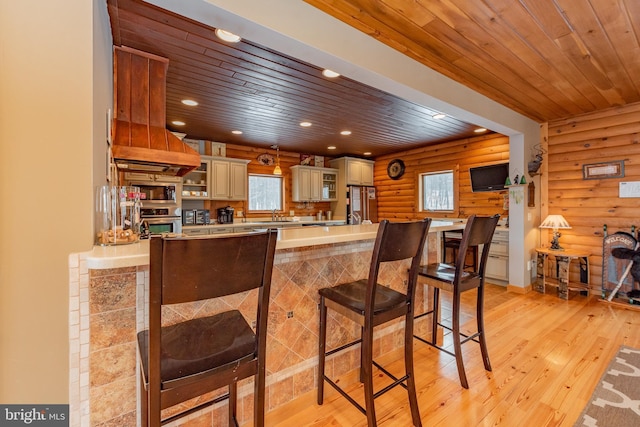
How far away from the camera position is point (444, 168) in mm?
5465

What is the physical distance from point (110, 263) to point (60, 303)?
344 mm

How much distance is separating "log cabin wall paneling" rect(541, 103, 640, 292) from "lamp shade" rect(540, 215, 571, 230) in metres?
0.28

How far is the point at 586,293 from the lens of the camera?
3799mm

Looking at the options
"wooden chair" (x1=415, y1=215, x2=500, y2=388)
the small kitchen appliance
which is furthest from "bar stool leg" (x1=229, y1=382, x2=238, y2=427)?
the small kitchen appliance

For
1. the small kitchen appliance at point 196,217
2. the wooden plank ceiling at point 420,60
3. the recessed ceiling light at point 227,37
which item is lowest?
the small kitchen appliance at point 196,217

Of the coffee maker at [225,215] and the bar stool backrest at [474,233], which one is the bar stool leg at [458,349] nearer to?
the bar stool backrest at [474,233]

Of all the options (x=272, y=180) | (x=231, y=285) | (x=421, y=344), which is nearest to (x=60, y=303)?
(x=231, y=285)

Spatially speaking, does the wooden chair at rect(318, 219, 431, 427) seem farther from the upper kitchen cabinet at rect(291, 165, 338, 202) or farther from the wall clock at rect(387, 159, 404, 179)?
the wall clock at rect(387, 159, 404, 179)

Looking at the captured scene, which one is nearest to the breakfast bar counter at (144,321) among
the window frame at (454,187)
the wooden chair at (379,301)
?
the wooden chair at (379,301)

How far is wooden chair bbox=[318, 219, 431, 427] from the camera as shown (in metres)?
1.39

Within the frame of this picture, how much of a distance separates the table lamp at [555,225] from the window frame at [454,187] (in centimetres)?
149

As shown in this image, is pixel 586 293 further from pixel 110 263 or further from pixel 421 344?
pixel 110 263

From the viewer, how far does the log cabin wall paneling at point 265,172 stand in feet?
17.6

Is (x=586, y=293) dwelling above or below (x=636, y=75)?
below
